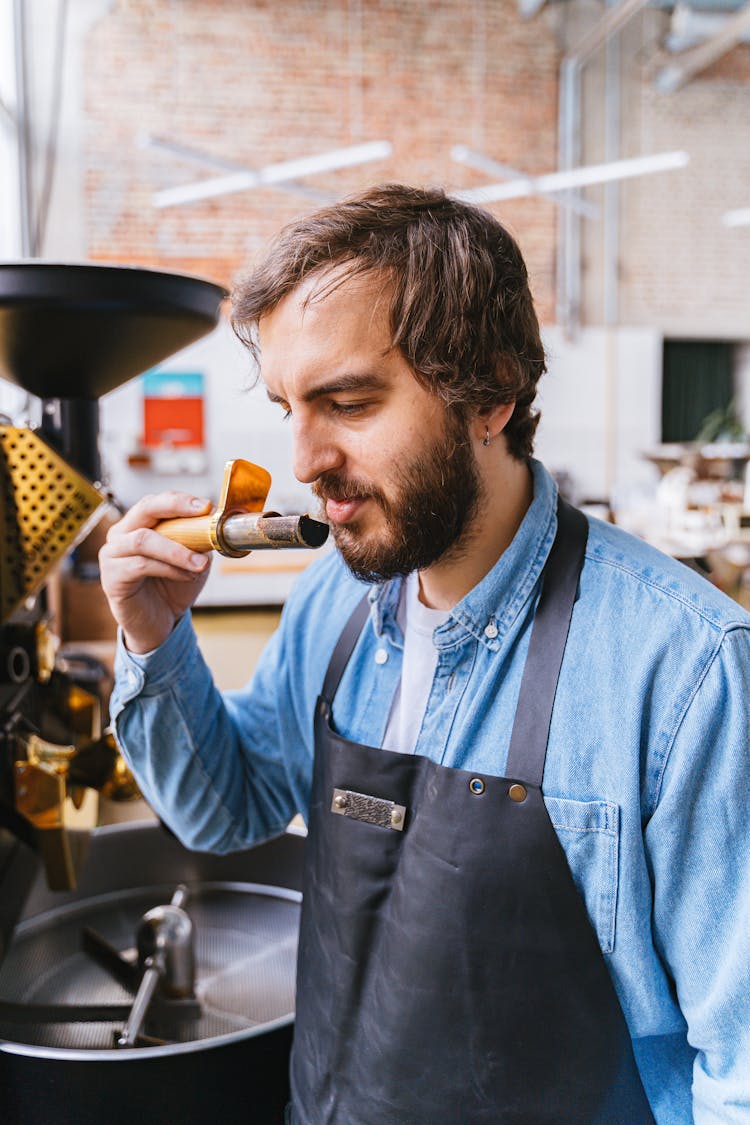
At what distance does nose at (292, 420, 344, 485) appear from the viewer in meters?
0.94

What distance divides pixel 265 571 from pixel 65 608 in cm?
251

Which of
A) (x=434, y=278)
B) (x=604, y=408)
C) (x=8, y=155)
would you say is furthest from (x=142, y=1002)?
(x=604, y=408)

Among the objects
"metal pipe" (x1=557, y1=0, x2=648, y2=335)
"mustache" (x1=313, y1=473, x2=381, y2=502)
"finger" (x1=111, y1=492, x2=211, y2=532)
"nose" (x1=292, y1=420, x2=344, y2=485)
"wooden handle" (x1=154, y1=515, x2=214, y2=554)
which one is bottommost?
"wooden handle" (x1=154, y1=515, x2=214, y2=554)

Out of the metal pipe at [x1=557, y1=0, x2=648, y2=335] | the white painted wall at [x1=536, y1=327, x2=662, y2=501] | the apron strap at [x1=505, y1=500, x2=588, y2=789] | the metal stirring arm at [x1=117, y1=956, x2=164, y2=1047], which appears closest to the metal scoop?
the apron strap at [x1=505, y1=500, x2=588, y2=789]

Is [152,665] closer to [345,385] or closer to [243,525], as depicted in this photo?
[243,525]

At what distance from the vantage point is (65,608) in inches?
207

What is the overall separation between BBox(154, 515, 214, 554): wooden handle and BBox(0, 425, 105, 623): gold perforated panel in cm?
19

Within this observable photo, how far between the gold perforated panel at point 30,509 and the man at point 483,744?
0.46ft

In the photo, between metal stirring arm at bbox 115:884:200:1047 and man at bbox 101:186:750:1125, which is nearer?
man at bbox 101:186:750:1125

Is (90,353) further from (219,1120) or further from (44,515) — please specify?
(219,1120)

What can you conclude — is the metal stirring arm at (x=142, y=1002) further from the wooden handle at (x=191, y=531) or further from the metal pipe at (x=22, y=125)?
the metal pipe at (x=22, y=125)

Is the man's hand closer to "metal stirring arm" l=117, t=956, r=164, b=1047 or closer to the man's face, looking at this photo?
the man's face

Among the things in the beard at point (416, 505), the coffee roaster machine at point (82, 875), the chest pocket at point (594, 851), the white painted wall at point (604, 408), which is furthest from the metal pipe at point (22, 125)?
the chest pocket at point (594, 851)

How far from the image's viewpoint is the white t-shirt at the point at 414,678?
1.10 meters
